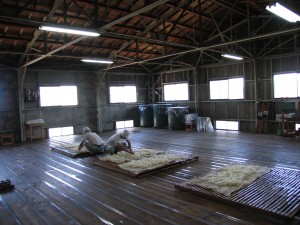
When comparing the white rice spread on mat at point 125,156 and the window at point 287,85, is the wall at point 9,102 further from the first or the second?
the window at point 287,85

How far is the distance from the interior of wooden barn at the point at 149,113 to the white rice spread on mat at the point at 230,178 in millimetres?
37

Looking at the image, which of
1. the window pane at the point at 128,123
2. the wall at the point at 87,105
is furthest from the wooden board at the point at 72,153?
the window pane at the point at 128,123

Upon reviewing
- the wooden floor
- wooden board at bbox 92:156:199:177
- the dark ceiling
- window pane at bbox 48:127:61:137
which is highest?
the dark ceiling

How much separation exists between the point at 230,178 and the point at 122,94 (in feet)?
39.3

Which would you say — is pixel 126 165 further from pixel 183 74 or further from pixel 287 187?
pixel 183 74

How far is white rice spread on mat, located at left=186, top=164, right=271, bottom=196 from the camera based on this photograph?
14.4 ft

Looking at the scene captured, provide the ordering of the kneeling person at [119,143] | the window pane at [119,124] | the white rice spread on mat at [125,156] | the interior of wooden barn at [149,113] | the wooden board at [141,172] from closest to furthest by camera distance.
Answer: the interior of wooden barn at [149,113], the wooden board at [141,172], the white rice spread on mat at [125,156], the kneeling person at [119,143], the window pane at [119,124]

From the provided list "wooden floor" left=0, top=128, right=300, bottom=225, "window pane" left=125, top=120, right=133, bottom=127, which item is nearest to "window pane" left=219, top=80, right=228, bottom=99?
"wooden floor" left=0, top=128, right=300, bottom=225

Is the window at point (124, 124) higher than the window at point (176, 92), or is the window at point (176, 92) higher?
the window at point (176, 92)

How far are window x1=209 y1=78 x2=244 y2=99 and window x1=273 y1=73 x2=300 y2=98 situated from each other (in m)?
1.65

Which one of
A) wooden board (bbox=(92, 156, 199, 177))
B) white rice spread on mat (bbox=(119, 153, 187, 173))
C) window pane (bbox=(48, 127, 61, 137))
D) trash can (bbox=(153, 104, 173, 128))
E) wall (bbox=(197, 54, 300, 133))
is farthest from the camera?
trash can (bbox=(153, 104, 173, 128))

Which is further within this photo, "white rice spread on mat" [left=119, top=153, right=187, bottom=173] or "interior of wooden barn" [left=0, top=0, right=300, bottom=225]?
"white rice spread on mat" [left=119, top=153, right=187, bottom=173]

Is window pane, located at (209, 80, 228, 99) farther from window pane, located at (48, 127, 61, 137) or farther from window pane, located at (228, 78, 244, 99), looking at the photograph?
window pane, located at (48, 127, 61, 137)

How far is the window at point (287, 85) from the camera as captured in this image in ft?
34.6
